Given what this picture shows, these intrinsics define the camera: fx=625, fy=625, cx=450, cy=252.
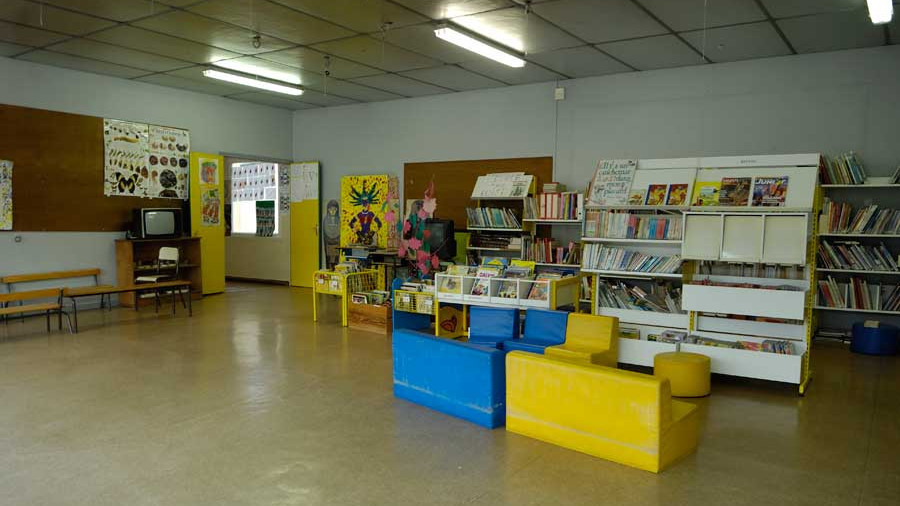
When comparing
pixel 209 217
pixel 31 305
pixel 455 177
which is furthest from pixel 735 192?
pixel 209 217

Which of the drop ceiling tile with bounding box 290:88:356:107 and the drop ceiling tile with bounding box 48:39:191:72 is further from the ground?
the drop ceiling tile with bounding box 290:88:356:107

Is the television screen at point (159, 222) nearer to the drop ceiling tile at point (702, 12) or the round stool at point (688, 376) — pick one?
the drop ceiling tile at point (702, 12)

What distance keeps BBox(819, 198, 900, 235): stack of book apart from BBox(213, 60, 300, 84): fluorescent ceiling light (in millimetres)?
7482

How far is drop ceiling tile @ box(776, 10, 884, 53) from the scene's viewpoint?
634 centimetres

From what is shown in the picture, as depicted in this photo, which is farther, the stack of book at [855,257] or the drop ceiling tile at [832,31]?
the stack of book at [855,257]

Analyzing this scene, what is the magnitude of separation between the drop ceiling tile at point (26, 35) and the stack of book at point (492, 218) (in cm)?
565

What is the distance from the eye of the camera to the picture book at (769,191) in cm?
570

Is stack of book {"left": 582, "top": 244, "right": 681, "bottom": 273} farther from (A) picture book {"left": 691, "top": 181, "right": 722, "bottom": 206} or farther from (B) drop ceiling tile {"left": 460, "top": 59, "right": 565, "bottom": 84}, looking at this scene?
(B) drop ceiling tile {"left": 460, "top": 59, "right": 565, "bottom": 84}

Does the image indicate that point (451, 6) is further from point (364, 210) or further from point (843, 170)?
point (364, 210)

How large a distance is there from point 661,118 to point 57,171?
864cm

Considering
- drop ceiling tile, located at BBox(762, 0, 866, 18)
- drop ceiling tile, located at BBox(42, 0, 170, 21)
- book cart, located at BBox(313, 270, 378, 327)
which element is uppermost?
drop ceiling tile, located at BBox(762, 0, 866, 18)

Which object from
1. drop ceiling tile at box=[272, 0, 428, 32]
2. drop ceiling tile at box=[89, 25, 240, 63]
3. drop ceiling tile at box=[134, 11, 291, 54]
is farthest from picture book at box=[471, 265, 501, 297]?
drop ceiling tile at box=[89, 25, 240, 63]

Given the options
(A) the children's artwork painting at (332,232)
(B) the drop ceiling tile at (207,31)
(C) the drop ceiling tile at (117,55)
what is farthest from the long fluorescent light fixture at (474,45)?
(A) the children's artwork painting at (332,232)

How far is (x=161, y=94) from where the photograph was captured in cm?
1021
